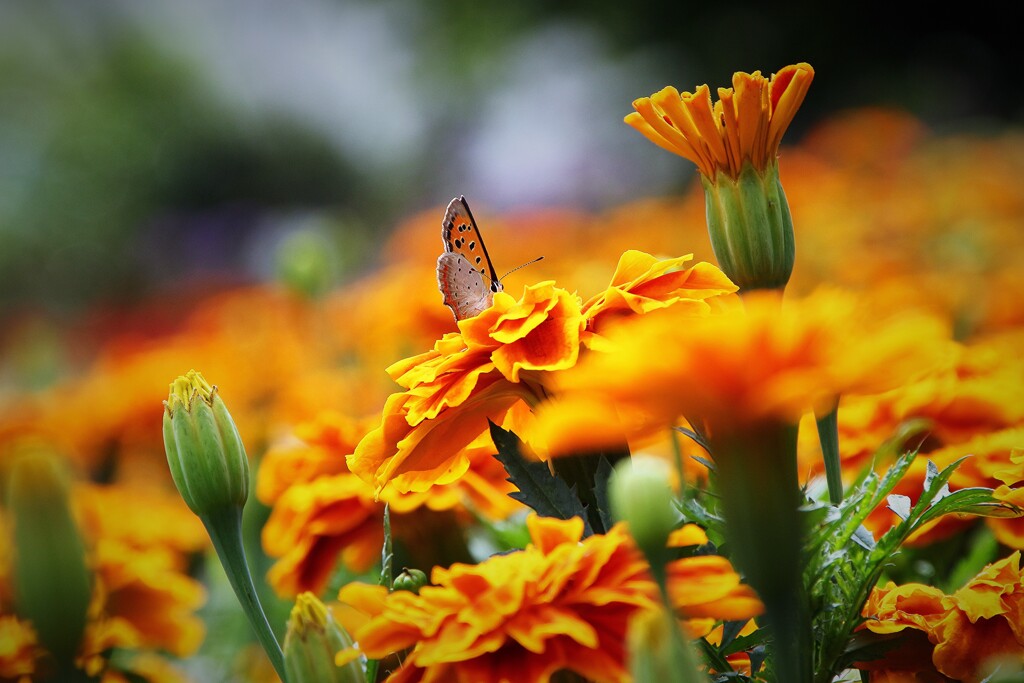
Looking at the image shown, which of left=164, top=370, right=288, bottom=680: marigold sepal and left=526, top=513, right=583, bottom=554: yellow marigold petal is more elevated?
left=164, top=370, right=288, bottom=680: marigold sepal

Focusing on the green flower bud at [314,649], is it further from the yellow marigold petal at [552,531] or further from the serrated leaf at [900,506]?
the serrated leaf at [900,506]

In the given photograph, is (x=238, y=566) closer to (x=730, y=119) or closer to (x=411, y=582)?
(x=411, y=582)

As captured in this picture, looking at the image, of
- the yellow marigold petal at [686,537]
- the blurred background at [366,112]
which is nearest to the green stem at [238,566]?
the yellow marigold petal at [686,537]

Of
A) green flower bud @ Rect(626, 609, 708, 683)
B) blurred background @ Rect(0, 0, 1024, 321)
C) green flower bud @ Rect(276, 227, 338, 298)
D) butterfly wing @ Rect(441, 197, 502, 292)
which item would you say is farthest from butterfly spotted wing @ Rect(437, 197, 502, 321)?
blurred background @ Rect(0, 0, 1024, 321)

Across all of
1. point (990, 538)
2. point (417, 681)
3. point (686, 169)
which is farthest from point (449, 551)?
point (686, 169)

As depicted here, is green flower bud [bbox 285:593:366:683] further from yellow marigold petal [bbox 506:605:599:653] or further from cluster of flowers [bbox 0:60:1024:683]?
yellow marigold petal [bbox 506:605:599:653]

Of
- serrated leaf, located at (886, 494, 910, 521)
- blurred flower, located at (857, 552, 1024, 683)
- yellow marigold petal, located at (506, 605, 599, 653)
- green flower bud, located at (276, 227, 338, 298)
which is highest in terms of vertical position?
green flower bud, located at (276, 227, 338, 298)
